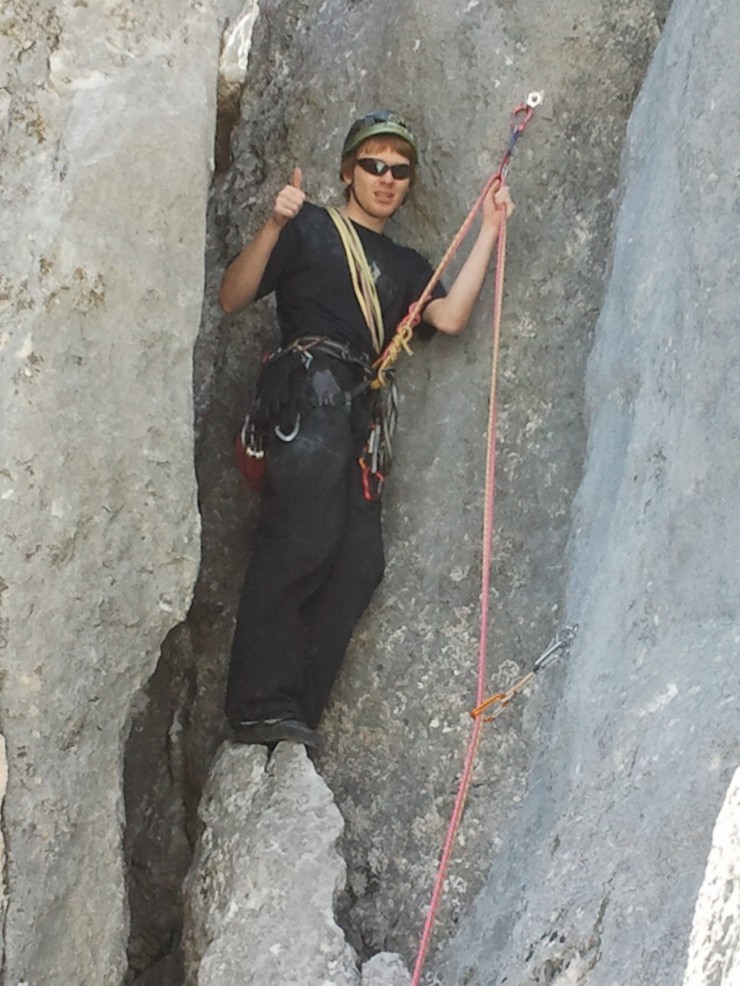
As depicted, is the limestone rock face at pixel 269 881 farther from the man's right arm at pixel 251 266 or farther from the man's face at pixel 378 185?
the man's face at pixel 378 185

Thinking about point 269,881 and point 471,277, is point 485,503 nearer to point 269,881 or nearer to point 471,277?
point 471,277

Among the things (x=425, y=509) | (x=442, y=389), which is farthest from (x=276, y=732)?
(x=442, y=389)

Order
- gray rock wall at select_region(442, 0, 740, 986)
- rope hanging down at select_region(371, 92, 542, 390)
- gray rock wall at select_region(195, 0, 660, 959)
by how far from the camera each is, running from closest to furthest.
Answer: gray rock wall at select_region(442, 0, 740, 986), gray rock wall at select_region(195, 0, 660, 959), rope hanging down at select_region(371, 92, 542, 390)

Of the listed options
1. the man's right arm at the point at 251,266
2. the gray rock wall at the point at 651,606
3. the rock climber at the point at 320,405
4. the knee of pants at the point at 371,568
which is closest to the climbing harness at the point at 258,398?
the rock climber at the point at 320,405

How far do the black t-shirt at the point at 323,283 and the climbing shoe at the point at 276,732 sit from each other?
3.15ft

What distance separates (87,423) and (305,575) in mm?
676

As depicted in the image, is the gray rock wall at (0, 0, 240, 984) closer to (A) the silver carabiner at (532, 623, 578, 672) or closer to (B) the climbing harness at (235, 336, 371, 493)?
(B) the climbing harness at (235, 336, 371, 493)

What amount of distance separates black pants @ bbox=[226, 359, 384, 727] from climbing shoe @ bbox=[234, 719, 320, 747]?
2cm

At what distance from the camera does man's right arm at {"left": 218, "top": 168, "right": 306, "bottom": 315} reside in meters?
3.65

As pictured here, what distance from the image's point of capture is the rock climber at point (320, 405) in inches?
141

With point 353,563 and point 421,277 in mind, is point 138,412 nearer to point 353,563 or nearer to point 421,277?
point 353,563

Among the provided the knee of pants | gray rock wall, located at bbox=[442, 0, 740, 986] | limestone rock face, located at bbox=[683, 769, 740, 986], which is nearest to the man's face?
gray rock wall, located at bbox=[442, 0, 740, 986]

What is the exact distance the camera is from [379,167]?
12.5ft

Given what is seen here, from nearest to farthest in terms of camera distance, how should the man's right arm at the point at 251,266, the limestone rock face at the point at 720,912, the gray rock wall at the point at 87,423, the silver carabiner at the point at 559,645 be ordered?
the limestone rock face at the point at 720,912
the gray rock wall at the point at 87,423
the silver carabiner at the point at 559,645
the man's right arm at the point at 251,266
